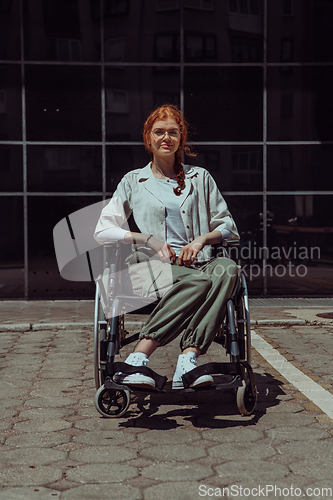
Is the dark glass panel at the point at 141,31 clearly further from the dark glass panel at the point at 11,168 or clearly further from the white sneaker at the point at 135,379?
the white sneaker at the point at 135,379

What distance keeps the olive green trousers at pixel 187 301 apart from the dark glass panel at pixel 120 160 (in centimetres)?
709

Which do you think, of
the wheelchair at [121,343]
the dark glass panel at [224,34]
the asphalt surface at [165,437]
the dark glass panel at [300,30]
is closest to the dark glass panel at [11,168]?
the dark glass panel at [224,34]

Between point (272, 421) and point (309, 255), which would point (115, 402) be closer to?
point (272, 421)

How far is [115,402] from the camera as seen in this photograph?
3.70 meters

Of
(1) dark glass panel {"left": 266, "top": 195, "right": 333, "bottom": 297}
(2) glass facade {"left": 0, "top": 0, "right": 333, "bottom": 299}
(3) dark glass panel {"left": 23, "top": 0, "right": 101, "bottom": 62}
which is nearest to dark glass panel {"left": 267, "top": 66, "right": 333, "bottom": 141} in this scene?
(2) glass facade {"left": 0, "top": 0, "right": 333, "bottom": 299}

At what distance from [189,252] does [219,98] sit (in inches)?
297

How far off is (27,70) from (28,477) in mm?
9134

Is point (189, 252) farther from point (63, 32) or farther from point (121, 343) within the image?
point (63, 32)

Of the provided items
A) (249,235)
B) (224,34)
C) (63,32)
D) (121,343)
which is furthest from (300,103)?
(121,343)

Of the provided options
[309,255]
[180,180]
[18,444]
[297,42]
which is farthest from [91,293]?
[18,444]

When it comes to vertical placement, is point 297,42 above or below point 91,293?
above

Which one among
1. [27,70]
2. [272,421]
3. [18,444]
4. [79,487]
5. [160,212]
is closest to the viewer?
[79,487]

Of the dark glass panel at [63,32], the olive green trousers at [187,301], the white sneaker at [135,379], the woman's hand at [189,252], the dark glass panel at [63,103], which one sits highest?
the dark glass panel at [63,32]

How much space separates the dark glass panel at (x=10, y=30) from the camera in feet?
34.7
